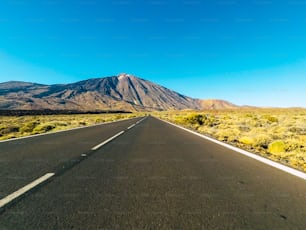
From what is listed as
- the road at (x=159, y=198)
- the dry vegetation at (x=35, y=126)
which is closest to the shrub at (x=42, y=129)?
the dry vegetation at (x=35, y=126)

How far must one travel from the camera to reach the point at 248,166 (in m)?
5.77

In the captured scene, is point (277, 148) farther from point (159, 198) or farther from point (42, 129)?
point (42, 129)

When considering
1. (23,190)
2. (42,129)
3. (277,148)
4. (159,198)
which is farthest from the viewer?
(42,129)

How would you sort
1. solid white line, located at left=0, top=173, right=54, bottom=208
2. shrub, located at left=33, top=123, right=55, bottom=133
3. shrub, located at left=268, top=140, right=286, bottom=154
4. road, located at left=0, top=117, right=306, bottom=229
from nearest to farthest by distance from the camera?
road, located at left=0, top=117, right=306, bottom=229 → solid white line, located at left=0, top=173, right=54, bottom=208 → shrub, located at left=268, top=140, right=286, bottom=154 → shrub, located at left=33, top=123, right=55, bottom=133

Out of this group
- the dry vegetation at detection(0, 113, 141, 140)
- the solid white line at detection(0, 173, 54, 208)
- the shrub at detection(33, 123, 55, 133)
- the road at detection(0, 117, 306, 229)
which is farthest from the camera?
the shrub at detection(33, 123, 55, 133)

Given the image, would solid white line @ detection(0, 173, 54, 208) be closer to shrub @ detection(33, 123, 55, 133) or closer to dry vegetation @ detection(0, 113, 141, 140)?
dry vegetation @ detection(0, 113, 141, 140)

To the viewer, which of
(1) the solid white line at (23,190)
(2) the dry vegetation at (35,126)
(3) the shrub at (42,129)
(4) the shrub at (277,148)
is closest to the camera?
(1) the solid white line at (23,190)

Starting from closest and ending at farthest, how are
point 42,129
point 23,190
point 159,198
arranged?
1. point 159,198
2. point 23,190
3. point 42,129

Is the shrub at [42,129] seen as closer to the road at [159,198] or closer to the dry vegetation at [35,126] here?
the dry vegetation at [35,126]

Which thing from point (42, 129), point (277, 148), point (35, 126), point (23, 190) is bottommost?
point (35, 126)

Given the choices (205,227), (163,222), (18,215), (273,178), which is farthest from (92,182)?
(273,178)

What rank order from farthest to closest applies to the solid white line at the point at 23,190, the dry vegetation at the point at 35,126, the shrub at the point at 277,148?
the dry vegetation at the point at 35,126
the shrub at the point at 277,148
the solid white line at the point at 23,190

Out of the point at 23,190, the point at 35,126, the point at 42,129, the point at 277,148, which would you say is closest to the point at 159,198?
the point at 23,190

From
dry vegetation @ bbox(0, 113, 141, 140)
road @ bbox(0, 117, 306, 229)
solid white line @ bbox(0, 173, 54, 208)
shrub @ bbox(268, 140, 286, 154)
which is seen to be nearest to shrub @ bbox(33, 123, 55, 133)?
dry vegetation @ bbox(0, 113, 141, 140)
